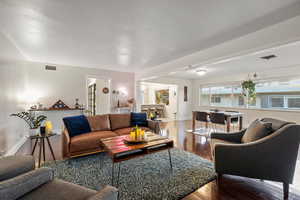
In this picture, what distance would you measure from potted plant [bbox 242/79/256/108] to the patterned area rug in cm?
376

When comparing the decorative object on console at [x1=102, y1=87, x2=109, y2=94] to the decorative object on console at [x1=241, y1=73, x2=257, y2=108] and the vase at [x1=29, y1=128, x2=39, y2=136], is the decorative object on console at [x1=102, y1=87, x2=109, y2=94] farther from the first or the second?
the decorative object on console at [x1=241, y1=73, x2=257, y2=108]

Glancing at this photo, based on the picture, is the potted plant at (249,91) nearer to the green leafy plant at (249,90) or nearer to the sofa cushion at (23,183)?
the green leafy plant at (249,90)

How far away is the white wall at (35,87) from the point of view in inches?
107

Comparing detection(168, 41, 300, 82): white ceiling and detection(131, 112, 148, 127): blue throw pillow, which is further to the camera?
detection(131, 112, 148, 127): blue throw pillow

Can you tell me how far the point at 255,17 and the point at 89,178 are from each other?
11.3ft

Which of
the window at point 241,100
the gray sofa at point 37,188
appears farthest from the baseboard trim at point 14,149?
the window at point 241,100

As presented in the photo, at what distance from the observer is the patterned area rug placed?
1.72m

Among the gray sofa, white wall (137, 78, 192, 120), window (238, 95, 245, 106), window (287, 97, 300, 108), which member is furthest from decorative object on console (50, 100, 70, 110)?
window (287, 97, 300, 108)

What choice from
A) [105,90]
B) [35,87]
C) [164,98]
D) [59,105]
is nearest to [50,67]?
[35,87]

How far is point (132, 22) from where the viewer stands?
2121 mm

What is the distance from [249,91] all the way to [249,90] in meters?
0.09

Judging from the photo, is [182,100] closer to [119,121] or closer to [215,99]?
[215,99]

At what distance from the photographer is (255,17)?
194 centimetres

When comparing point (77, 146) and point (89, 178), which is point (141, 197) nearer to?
point (89, 178)
